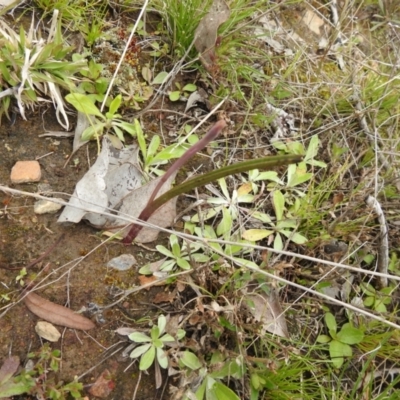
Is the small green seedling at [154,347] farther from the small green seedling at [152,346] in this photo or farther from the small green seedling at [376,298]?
the small green seedling at [376,298]

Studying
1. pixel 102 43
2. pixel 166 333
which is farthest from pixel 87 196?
pixel 102 43

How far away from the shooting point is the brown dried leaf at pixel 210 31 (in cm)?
194

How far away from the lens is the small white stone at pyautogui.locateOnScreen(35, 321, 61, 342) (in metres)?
1.46

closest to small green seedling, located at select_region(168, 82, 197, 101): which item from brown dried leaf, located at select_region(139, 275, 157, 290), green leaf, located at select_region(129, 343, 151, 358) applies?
brown dried leaf, located at select_region(139, 275, 157, 290)

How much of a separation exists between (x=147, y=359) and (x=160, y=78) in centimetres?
107

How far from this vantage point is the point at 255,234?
70.5 inches

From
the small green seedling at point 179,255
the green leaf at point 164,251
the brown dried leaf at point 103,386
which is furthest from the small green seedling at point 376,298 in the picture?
the brown dried leaf at point 103,386

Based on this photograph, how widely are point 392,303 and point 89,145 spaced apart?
1.25 m

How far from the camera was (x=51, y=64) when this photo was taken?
1.70 metres

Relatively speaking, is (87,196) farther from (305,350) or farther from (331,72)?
(331,72)

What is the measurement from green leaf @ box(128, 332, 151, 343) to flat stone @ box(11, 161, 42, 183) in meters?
0.60

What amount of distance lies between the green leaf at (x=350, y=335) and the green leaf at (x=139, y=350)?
0.67 metres

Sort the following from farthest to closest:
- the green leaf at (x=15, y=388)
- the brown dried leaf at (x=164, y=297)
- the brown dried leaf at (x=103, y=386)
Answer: the brown dried leaf at (x=164, y=297), the brown dried leaf at (x=103, y=386), the green leaf at (x=15, y=388)

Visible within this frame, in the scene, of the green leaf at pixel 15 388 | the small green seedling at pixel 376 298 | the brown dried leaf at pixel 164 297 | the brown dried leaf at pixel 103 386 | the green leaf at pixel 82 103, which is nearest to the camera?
the green leaf at pixel 15 388
